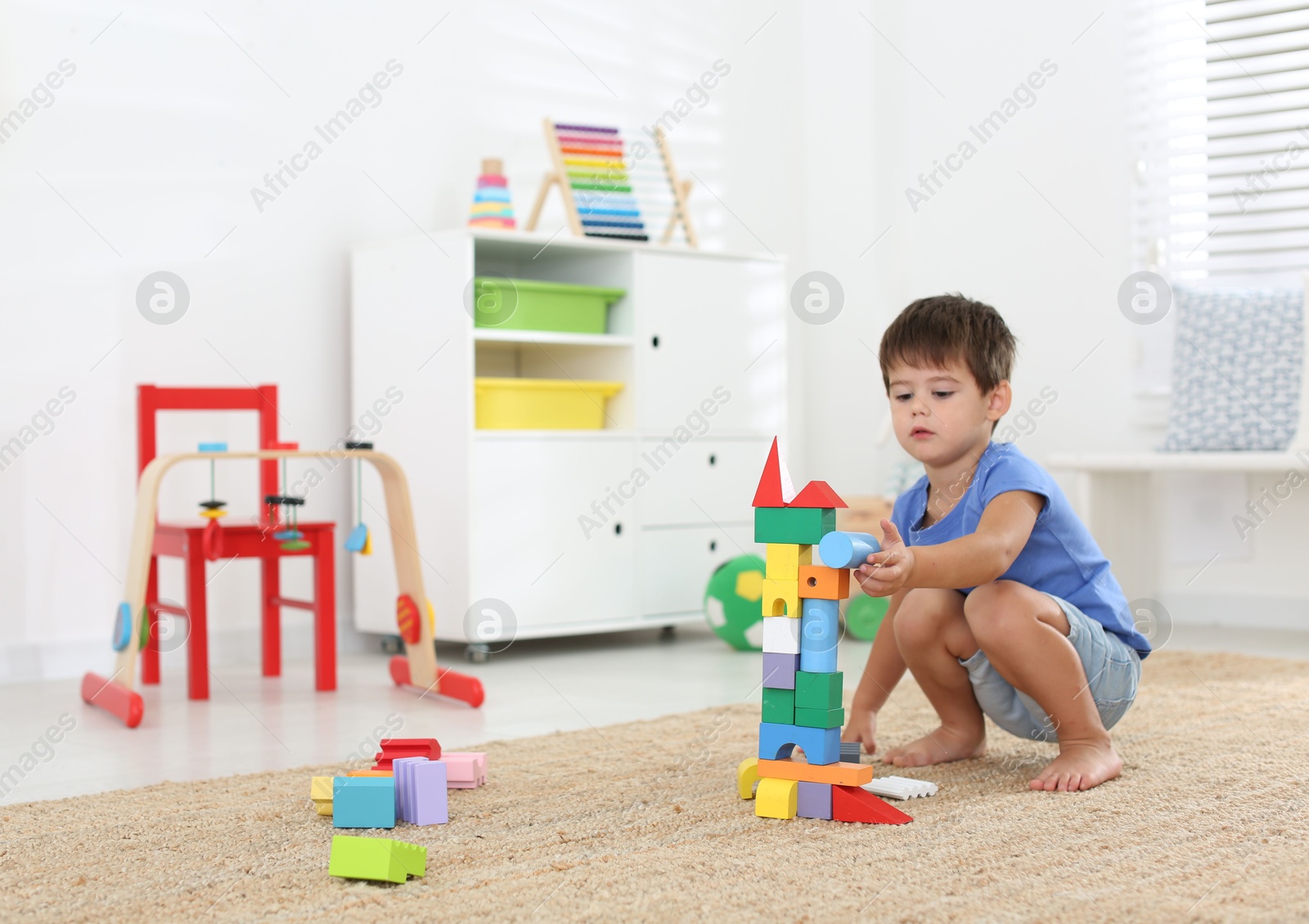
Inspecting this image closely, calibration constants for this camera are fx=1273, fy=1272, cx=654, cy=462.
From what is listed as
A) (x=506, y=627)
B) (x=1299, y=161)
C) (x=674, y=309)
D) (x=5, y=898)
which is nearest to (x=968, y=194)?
(x=1299, y=161)

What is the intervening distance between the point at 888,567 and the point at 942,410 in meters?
0.31

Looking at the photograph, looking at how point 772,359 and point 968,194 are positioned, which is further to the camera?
point 968,194

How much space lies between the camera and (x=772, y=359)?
3.28m

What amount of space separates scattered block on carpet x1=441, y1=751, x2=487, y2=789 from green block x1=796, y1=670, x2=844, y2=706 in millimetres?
418

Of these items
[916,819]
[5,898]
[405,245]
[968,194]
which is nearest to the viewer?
[5,898]

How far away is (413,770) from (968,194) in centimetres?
292

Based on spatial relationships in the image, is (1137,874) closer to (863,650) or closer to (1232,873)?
(1232,873)

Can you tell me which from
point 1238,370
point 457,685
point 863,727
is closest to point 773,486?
point 863,727

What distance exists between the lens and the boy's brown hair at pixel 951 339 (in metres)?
1.50

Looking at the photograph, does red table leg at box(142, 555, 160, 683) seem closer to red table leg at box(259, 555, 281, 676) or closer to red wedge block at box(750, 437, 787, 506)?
red table leg at box(259, 555, 281, 676)

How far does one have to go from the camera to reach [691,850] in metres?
1.25

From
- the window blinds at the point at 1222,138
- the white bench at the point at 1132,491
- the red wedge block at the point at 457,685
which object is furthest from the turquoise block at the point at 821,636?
the window blinds at the point at 1222,138

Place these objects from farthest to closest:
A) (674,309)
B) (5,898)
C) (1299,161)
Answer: (1299,161) < (674,309) < (5,898)

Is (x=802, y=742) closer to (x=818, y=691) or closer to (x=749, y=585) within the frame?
(x=818, y=691)
